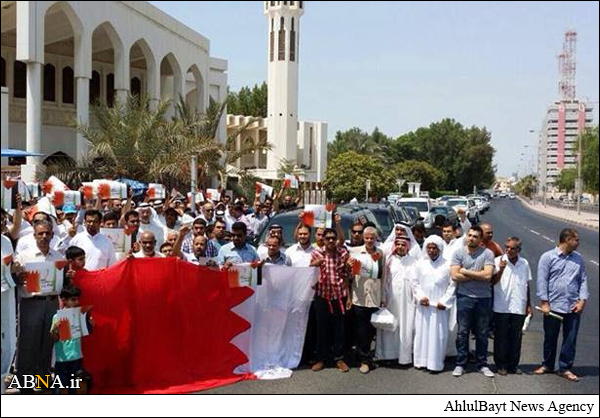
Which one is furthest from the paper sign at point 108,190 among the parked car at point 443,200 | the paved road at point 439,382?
the parked car at point 443,200

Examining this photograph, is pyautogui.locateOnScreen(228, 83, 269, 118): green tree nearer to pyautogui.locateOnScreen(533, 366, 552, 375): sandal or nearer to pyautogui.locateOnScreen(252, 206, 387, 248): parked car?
pyautogui.locateOnScreen(252, 206, 387, 248): parked car

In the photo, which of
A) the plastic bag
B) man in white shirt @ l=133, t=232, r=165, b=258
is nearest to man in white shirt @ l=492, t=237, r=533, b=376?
the plastic bag

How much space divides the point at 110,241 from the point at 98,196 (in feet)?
9.33

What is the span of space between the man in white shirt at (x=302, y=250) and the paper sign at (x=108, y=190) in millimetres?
3683

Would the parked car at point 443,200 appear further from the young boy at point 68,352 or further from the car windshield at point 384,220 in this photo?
the young boy at point 68,352

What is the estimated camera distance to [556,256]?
6.78 meters

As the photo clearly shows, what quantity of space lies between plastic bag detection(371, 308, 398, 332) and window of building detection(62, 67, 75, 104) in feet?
75.6

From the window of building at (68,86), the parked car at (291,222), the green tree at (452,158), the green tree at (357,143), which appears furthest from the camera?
the green tree at (357,143)

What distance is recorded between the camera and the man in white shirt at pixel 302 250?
24.2ft

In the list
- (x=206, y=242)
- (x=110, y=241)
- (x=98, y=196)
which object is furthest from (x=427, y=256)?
(x=98, y=196)

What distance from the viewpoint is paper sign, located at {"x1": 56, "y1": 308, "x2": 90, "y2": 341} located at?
5.72 meters

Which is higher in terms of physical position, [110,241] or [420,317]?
[110,241]

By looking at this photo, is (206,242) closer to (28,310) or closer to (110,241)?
(110,241)

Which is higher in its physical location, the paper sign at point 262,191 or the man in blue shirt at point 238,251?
the paper sign at point 262,191
